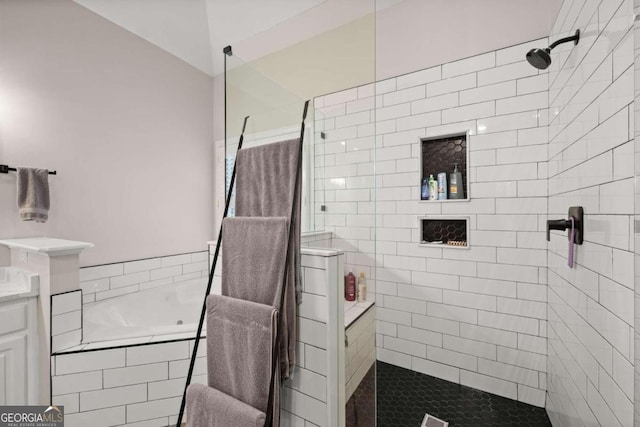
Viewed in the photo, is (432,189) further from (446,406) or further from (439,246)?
(446,406)

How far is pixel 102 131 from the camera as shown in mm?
2244

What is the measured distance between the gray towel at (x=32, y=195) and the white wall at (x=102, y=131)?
0.13m

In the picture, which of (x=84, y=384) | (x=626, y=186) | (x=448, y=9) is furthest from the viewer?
(x=448, y=9)

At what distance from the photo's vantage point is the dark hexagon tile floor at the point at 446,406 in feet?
5.10

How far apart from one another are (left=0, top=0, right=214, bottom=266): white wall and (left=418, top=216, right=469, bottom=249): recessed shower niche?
2.29 meters

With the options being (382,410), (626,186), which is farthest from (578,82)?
(382,410)

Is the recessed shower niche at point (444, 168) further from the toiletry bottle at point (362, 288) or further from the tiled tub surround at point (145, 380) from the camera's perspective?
the tiled tub surround at point (145, 380)

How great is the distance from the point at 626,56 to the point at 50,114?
302cm

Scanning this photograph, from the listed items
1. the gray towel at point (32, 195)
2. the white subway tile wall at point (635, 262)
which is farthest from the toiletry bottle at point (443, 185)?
the gray towel at point (32, 195)

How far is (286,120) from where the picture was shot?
4.36 ft

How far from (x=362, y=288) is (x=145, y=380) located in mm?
1329

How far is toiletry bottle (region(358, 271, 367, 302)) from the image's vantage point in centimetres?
127

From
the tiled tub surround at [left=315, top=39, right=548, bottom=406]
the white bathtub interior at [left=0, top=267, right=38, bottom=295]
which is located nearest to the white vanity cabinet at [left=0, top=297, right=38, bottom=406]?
the white bathtub interior at [left=0, top=267, right=38, bottom=295]

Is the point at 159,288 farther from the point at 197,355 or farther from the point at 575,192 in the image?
the point at 575,192
